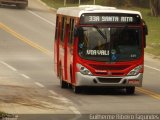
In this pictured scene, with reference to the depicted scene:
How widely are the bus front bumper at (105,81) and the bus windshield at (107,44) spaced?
21.7 inches

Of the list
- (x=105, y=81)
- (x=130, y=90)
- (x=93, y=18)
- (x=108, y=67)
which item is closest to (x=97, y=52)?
(x=108, y=67)

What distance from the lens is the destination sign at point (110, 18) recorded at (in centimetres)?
2302

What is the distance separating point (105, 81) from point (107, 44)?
1.12 metres

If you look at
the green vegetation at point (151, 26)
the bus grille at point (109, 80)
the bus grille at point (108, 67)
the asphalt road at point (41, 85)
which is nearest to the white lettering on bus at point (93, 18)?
the bus grille at point (108, 67)

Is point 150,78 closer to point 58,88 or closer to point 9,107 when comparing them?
point 58,88

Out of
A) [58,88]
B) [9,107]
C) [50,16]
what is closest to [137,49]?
[58,88]

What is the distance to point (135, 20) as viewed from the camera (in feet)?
75.9

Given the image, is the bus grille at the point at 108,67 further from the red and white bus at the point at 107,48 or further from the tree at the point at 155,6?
the tree at the point at 155,6

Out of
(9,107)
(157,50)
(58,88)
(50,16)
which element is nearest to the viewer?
(9,107)

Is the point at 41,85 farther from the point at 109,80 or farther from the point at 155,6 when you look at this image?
the point at 155,6

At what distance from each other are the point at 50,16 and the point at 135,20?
3690 centimetres

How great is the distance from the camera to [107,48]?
2306cm

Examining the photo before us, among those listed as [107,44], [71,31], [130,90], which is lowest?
[130,90]

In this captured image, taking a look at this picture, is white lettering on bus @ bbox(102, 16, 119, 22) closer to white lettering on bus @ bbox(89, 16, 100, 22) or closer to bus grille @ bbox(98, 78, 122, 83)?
white lettering on bus @ bbox(89, 16, 100, 22)
